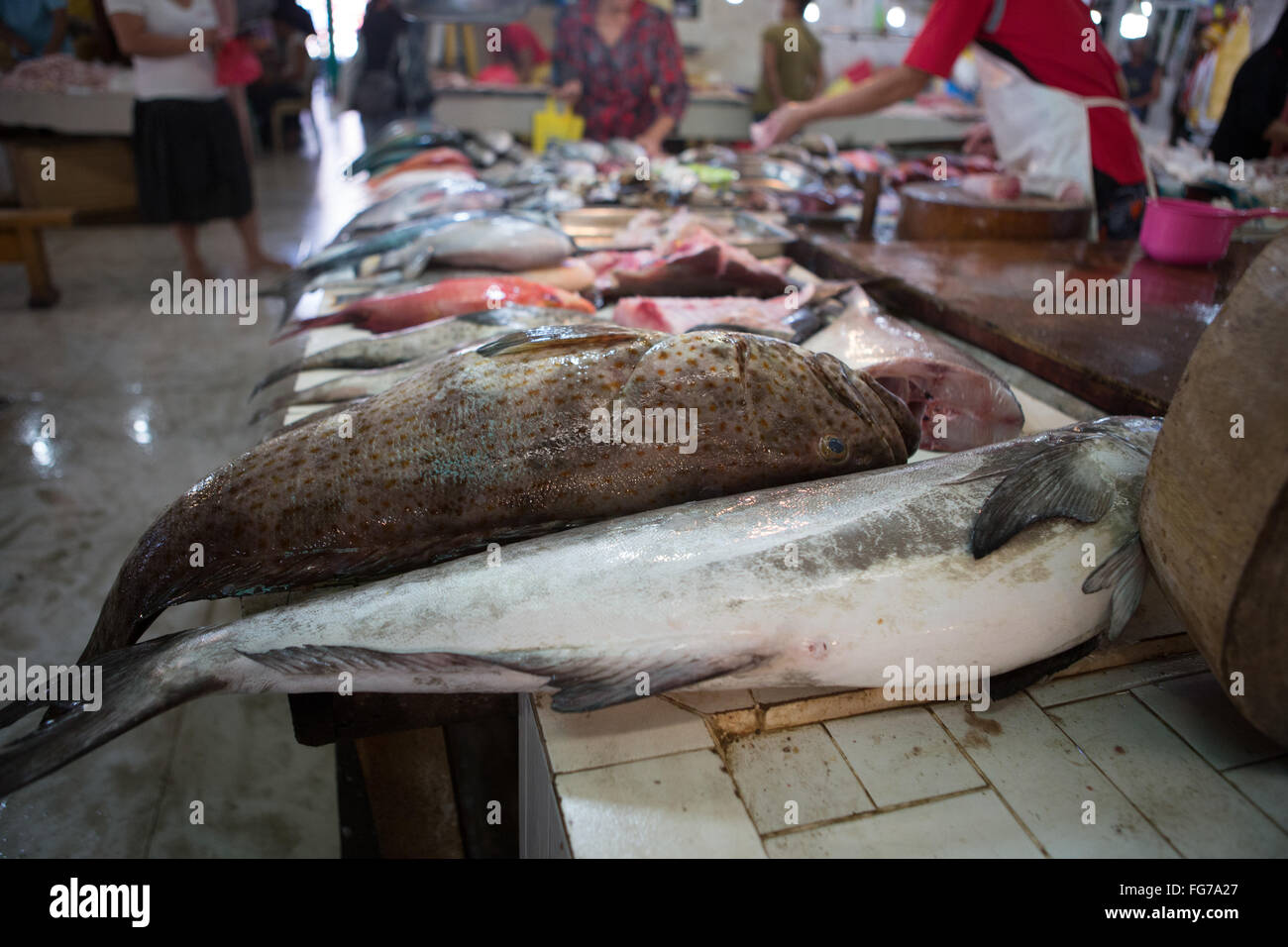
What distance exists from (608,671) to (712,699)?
0.27 metres

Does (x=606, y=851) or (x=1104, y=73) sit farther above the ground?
(x=1104, y=73)

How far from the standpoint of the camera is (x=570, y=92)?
306 inches

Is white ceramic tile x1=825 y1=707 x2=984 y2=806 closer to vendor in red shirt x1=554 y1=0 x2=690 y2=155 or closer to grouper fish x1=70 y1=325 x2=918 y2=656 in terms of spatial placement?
grouper fish x1=70 y1=325 x2=918 y2=656

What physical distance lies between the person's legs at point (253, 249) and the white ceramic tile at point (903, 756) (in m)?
7.81

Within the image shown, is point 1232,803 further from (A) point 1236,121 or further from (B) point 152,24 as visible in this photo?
(B) point 152,24

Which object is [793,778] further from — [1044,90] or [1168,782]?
[1044,90]

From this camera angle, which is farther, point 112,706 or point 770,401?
point 770,401

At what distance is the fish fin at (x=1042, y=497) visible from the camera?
1522 millimetres

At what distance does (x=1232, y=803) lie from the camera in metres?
1.40

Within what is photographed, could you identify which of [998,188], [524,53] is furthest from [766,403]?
[524,53]

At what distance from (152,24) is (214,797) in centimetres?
608

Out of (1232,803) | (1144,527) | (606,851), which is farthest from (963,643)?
(606,851)

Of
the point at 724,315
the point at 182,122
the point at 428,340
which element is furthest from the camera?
the point at 182,122

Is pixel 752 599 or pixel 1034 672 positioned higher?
pixel 752 599
